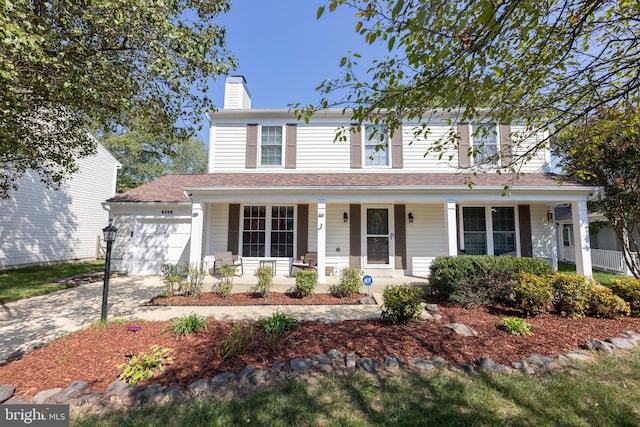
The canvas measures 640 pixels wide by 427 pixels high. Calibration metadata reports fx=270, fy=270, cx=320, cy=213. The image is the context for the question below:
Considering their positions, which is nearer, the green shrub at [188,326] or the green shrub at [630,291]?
the green shrub at [188,326]

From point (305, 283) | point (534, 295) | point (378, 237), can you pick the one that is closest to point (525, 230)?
point (378, 237)

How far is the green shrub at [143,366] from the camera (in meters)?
3.10

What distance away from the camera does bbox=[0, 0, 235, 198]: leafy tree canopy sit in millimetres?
3709

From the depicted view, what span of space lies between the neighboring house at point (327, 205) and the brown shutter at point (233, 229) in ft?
0.12

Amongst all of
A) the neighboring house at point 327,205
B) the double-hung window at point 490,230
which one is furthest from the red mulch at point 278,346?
the double-hung window at point 490,230

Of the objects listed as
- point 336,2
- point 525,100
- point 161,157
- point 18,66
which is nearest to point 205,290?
point 18,66

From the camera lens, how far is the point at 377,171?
9.95m

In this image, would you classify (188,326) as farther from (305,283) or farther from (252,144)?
(252,144)

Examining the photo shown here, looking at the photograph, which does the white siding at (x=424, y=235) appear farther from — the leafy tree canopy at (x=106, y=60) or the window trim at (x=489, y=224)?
the leafy tree canopy at (x=106, y=60)

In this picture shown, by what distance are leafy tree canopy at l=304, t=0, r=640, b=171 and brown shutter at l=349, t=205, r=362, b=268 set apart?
18.7 ft

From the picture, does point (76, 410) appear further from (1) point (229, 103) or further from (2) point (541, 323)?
(1) point (229, 103)

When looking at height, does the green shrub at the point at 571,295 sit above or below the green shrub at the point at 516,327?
above

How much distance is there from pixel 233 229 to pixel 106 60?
6.08 m

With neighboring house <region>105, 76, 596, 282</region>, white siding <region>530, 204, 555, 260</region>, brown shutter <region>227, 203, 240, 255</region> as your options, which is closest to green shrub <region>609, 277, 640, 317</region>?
neighboring house <region>105, 76, 596, 282</region>
